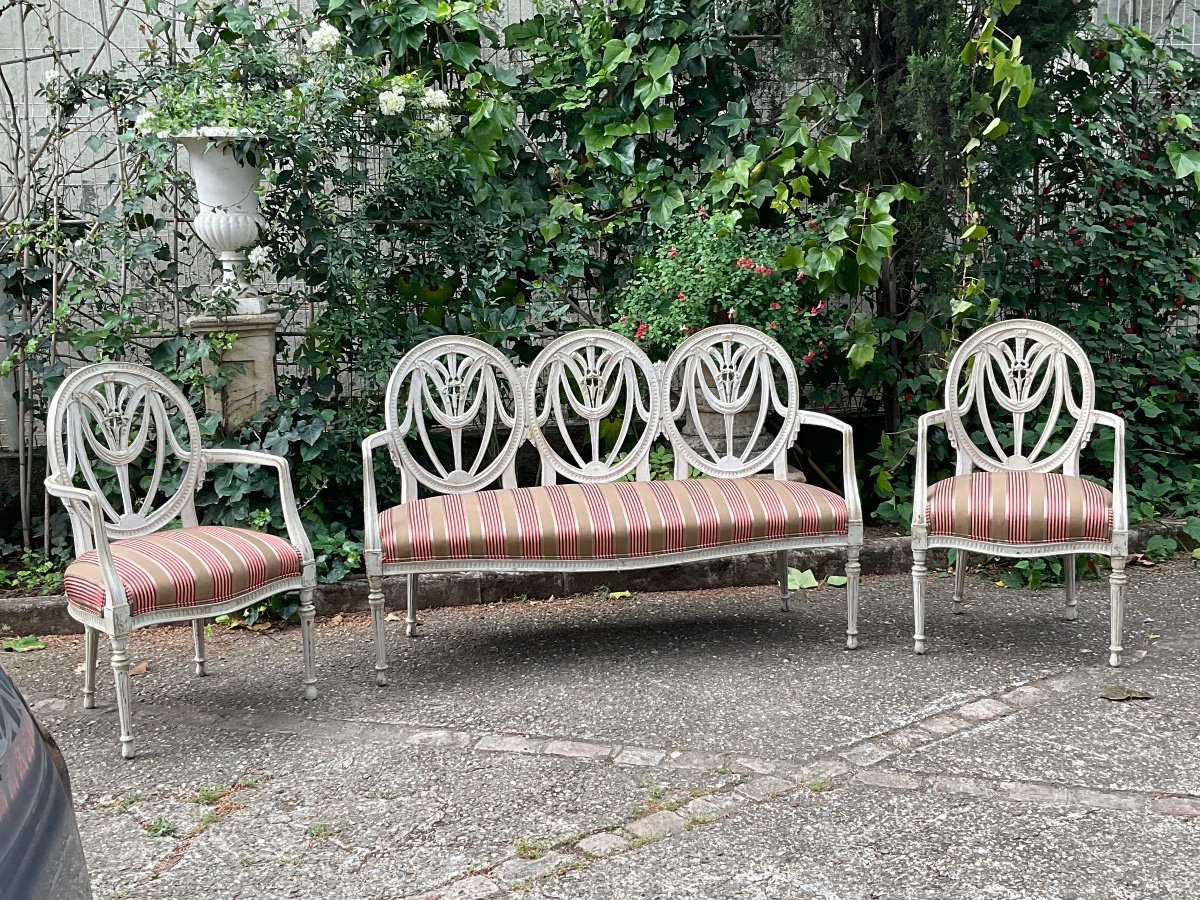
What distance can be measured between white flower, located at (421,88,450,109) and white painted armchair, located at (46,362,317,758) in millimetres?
1606

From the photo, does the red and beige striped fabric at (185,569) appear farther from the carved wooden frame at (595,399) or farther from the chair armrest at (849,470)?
the chair armrest at (849,470)

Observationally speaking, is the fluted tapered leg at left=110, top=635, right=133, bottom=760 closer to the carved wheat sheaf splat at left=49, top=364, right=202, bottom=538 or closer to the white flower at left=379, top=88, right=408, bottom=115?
the carved wheat sheaf splat at left=49, top=364, right=202, bottom=538

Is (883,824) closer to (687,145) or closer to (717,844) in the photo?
(717,844)

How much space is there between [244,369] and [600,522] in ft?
5.74

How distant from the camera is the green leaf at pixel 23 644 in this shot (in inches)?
177

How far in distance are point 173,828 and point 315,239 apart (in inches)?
106

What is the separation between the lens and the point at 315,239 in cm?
503

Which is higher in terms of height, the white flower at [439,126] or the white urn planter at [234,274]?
the white flower at [439,126]

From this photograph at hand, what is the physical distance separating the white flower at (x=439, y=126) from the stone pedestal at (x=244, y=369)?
1002 mm

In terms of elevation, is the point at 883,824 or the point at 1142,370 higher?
the point at 1142,370

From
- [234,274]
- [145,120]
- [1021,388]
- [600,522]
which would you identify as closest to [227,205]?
[234,274]

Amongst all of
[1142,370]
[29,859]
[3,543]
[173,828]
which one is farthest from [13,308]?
[1142,370]

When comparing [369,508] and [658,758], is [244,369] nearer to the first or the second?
Result: [369,508]

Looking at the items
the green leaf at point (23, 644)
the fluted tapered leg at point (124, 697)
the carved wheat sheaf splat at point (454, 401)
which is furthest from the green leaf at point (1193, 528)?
the green leaf at point (23, 644)
